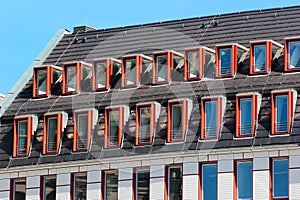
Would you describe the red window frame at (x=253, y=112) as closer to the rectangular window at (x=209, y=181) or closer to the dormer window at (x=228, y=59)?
the rectangular window at (x=209, y=181)

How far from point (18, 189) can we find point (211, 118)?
1537 centimetres

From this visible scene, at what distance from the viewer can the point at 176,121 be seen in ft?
414

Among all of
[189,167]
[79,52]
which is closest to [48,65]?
[79,52]

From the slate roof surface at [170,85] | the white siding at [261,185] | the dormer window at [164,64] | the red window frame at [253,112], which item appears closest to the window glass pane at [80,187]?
the slate roof surface at [170,85]

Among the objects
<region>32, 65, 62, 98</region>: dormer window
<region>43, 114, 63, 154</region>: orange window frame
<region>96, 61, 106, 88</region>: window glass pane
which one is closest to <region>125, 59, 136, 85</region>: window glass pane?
<region>96, 61, 106, 88</region>: window glass pane

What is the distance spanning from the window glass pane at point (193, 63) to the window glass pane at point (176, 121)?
11.1ft

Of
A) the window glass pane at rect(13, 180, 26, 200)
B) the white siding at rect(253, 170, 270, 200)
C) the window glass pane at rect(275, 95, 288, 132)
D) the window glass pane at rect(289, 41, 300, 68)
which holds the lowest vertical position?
the white siding at rect(253, 170, 270, 200)

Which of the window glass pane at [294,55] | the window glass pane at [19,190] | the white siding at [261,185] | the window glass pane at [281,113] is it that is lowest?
the white siding at [261,185]

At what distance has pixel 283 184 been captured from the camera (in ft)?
398

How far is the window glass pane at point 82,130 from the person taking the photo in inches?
5094

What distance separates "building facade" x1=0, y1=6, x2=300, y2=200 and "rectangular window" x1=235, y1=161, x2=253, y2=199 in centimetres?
6

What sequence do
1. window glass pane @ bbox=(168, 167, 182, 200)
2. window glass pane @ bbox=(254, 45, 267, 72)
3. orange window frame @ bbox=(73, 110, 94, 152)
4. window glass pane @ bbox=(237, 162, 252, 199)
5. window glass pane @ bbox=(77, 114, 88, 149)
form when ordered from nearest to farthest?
1. window glass pane @ bbox=(237, 162, 252, 199)
2. window glass pane @ bbox=(168, 167, 182, 200)
3. window glass pane @ bbox=(254, 45, 267, 72)
4. orange window frame @ bbox=(73, 110, 94, 152)
5. window glass pane @ bbox=(77, 114, 88, 149)

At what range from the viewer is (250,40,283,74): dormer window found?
125812mm

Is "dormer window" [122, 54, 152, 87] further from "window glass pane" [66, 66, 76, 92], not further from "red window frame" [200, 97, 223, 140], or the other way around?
"red window frame" [200, 97, 223, 140]
